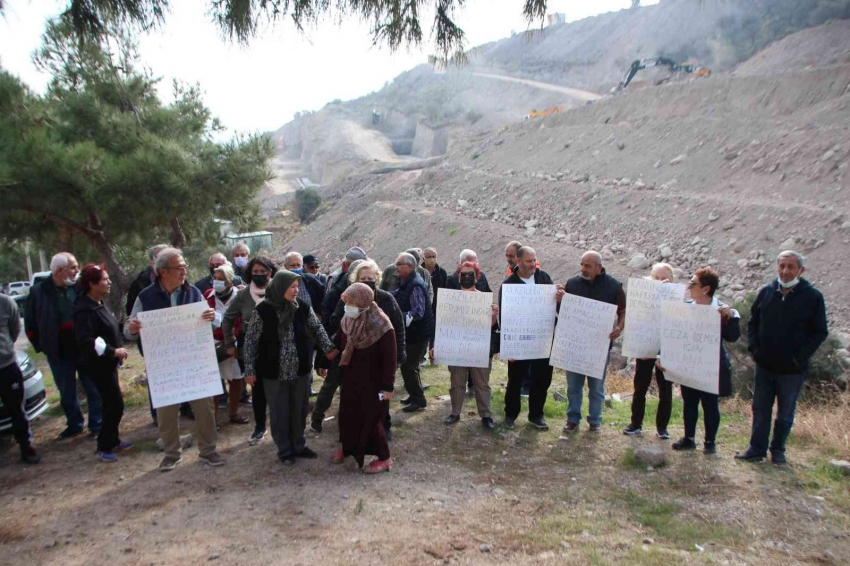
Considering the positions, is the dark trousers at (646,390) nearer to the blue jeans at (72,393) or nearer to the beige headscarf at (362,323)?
the beige headscarf at (362,323)

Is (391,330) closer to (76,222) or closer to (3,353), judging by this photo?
(3,353)

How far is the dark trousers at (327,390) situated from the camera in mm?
6285

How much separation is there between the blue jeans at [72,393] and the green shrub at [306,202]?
131 ft

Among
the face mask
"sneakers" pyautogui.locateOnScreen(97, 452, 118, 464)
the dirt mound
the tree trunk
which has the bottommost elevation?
"sneakers" pyautogui.locateOnScreen(97, 452, 118, 464)

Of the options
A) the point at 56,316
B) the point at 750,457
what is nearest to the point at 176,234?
the point at 56,316

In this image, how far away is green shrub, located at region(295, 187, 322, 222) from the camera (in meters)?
46.0

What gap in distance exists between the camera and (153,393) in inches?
207

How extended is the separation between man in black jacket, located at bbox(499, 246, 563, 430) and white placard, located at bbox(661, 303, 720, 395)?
108 cm

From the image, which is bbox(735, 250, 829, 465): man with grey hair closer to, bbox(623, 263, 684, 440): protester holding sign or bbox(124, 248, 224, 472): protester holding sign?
bbox(623, 263, 684, 440): protester holding sign

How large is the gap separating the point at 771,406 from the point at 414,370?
11.3 ft

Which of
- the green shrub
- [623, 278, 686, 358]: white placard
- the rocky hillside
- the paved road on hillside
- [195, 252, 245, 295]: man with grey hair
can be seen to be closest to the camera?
[623, 278, 686, 358]: white placard

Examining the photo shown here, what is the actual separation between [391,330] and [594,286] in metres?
2.12

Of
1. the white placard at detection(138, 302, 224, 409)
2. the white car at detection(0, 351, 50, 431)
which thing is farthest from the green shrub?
the white placard at detection(138, 302, 224, 409)

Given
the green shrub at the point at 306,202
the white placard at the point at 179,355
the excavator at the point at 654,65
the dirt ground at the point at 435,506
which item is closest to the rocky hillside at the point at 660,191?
the excavator at the point at 654,65
